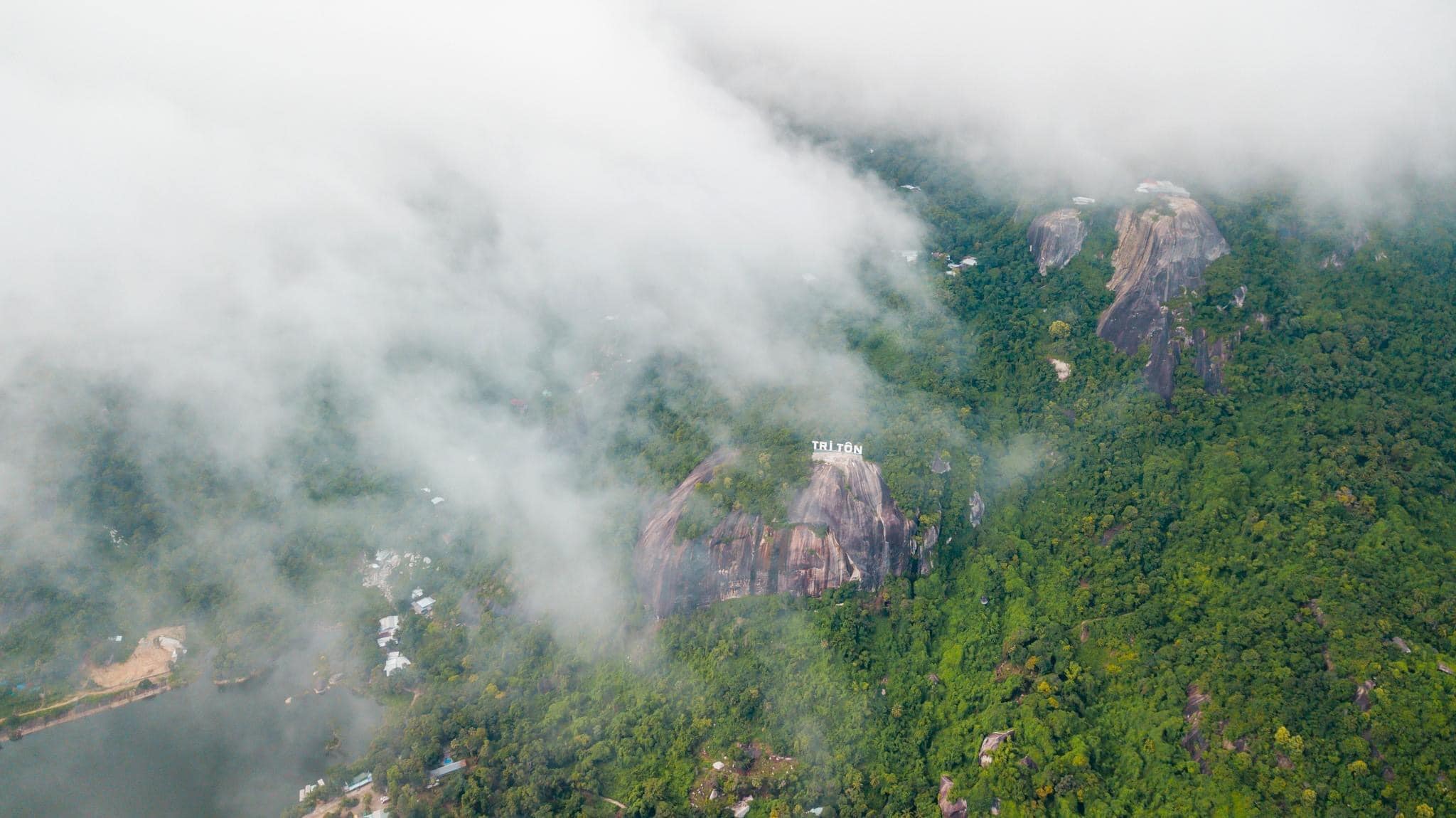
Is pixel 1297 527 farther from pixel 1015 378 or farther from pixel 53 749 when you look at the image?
pixel 53 749

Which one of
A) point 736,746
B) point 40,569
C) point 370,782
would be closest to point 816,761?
point 736,746

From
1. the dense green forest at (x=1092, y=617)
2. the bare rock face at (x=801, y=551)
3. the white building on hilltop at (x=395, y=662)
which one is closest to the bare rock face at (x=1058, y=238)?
the dense green forest at (x=1092, y=617)

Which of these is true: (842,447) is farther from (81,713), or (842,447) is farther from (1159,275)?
(81,713)

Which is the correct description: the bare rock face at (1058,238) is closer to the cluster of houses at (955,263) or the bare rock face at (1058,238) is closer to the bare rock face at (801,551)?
the cluster of houses at (955,263)

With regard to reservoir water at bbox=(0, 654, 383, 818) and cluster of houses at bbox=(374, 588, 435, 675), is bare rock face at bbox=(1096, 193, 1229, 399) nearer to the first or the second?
cluster of houses at bbox=(374, 588, 435, 675)

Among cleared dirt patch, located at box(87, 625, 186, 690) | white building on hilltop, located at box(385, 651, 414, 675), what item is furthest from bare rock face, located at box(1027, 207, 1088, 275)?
cleared dirt patch, located at box(87, 625, 186, 690)

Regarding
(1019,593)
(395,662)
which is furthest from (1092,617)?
(395,662)
